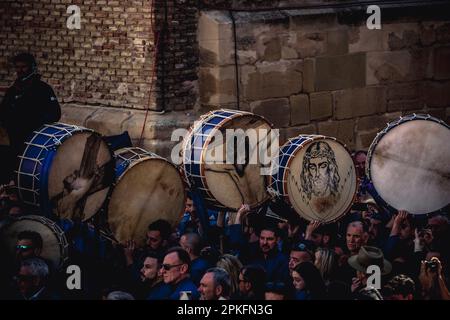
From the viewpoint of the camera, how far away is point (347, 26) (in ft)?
48.7

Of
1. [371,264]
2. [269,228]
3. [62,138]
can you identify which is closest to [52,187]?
[62,138]

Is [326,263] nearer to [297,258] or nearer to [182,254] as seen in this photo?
[297,258]

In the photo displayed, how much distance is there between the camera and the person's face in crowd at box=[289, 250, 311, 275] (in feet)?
33.8

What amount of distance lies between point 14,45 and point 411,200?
5.00 m

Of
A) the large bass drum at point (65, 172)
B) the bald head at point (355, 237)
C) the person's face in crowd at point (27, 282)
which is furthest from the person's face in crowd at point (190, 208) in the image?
the person's face in crowd at point (27, 282)

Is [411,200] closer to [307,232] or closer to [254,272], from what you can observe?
[307,232]

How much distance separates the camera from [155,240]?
1097cm

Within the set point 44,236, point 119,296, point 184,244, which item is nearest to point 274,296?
point 119,296

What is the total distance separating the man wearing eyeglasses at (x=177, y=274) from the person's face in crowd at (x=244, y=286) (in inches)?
13.3

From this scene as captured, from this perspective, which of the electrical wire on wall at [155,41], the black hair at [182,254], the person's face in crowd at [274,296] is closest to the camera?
the person's face in crowd at [274,296]

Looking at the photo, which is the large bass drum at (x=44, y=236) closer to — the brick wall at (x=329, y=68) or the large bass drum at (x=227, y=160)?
the large bass drum at (x=227, y=160)

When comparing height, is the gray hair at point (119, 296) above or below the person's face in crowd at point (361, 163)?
below

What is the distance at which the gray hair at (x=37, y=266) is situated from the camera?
9.78m

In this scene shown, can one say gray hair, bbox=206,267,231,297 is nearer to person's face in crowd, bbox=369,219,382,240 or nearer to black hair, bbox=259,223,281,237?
black hair, bbox=259,223,281,237
